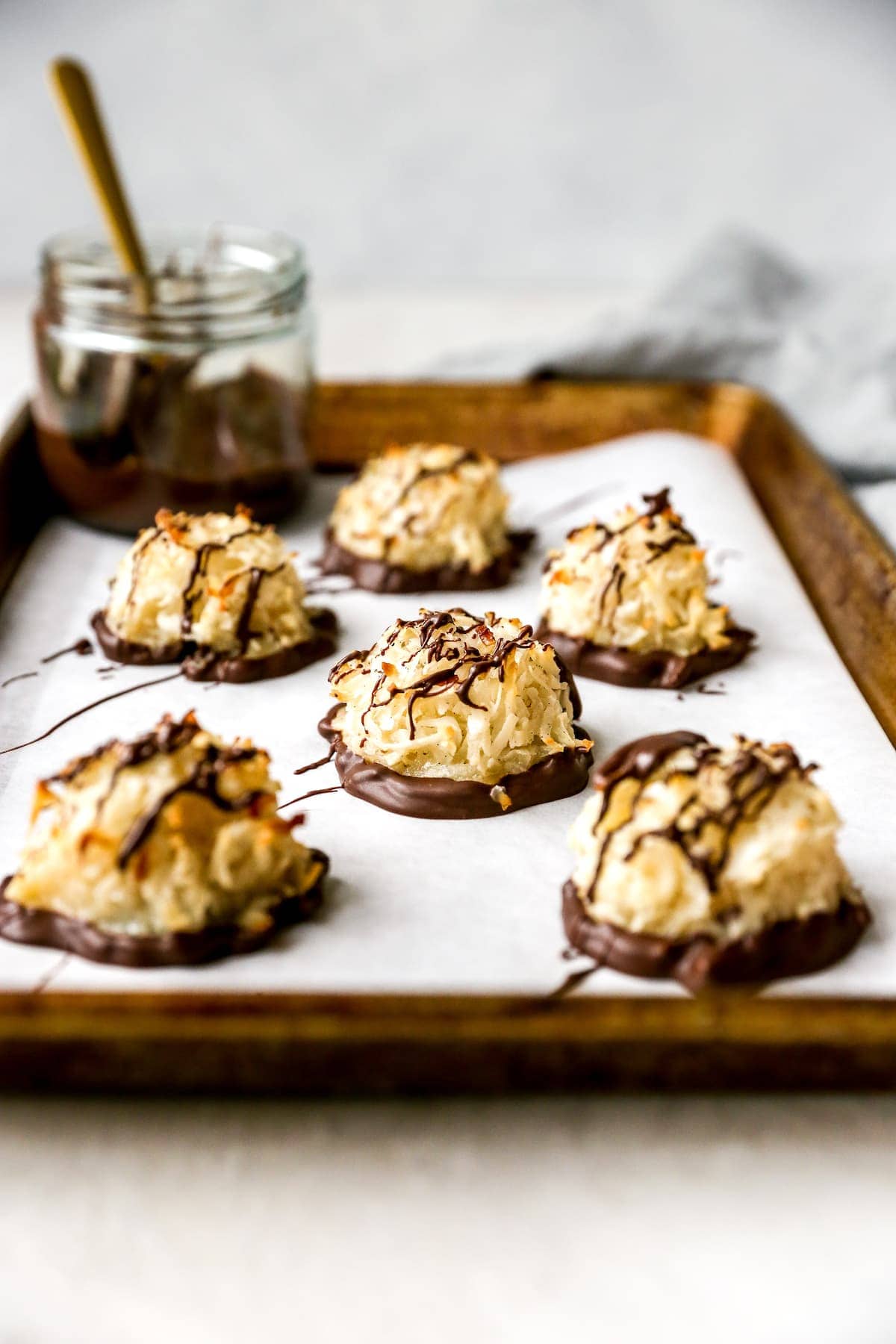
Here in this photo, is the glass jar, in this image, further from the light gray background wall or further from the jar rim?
the light gray background wall

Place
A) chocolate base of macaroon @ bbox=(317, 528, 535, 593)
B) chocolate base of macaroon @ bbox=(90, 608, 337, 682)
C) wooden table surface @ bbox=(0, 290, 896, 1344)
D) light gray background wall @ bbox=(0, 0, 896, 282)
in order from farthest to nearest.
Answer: light gray background wall @ bbox=(0, 0, 896, 282) → chocolate base of macaroon @ bbox=(317, 528, 535, 593) → chocolate base of macaroon @ bbox=(90, 608, 337, 682) → wooden table surface @ bbox=(0, 290, 896, 1344)

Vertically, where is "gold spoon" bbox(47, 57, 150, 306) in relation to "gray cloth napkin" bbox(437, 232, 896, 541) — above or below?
above

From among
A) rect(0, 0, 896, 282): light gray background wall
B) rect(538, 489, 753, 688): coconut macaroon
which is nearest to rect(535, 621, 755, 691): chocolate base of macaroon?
rect(538, 489, 753, 688): coconut macaroon

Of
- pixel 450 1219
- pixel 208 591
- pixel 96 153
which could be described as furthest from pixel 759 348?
pixel 450 1219

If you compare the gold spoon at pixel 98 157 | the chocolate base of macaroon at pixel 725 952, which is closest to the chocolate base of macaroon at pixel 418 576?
the gold spoon at pixel 98 157

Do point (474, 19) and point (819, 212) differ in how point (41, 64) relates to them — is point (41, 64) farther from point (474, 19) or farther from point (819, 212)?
point (819, 212)

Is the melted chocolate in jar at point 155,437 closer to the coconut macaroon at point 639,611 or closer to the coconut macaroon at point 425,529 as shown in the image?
the coconut macaroon at point 425,529

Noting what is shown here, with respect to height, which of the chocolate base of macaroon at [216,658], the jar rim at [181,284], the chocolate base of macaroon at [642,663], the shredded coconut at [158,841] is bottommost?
the chocolate base of macaroon at [642,663]
